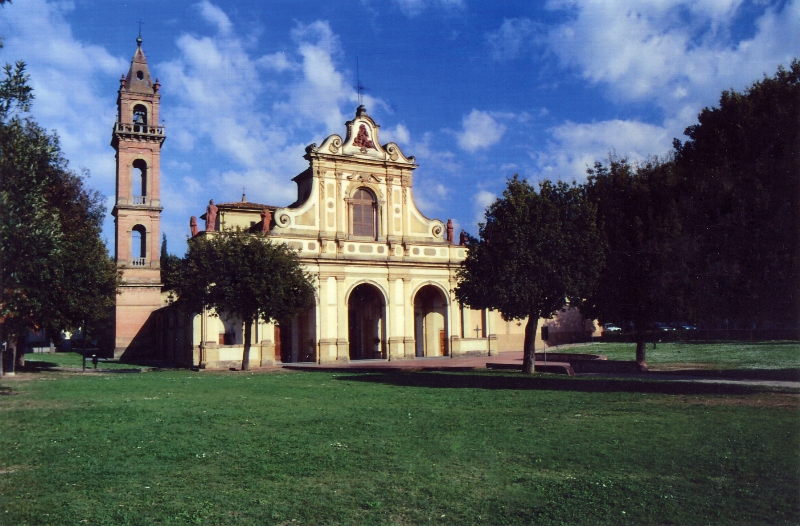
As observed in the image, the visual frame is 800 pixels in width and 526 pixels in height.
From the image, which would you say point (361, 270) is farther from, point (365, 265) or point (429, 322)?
point (429, 322)

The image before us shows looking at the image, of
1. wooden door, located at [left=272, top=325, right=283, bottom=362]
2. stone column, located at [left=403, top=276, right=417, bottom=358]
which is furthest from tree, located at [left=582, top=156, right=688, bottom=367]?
wooden door, located at [left=272, top=325, right=283, bottom=362]

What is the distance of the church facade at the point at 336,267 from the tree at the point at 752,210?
23.7 metres

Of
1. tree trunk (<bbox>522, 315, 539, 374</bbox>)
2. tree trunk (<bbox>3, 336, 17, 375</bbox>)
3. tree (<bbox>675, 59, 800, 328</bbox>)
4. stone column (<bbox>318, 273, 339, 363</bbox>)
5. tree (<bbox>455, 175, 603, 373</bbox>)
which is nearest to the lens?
tree (<bbox>675, 59, 800, 328</bbox>)

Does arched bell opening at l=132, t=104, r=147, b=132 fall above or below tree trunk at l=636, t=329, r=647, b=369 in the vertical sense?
above

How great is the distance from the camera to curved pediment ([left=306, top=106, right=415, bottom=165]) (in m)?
41.7

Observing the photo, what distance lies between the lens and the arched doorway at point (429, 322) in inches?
1786

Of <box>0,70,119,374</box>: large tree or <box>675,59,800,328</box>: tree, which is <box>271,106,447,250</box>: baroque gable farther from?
<box>675,59,800,328</box>: tree

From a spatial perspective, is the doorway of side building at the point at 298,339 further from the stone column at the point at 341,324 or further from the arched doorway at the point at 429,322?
the arched doorway at the point at 429,322

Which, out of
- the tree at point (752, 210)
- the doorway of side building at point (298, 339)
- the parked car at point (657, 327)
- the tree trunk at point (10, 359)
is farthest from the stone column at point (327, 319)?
the tree at point (752, 210)

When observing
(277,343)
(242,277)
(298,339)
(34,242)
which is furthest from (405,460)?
(277,343)

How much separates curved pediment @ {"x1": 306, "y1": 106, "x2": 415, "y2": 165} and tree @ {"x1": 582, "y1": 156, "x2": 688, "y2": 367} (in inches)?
632

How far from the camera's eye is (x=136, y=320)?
160 ft

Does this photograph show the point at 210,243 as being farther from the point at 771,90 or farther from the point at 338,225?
the point at 771,90

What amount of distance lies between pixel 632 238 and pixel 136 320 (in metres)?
35.9
